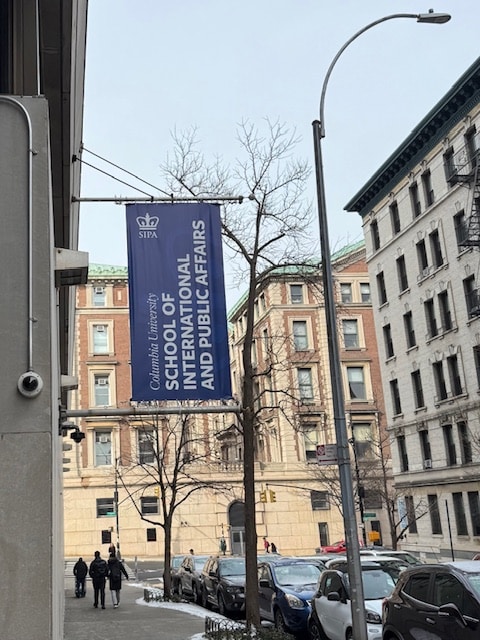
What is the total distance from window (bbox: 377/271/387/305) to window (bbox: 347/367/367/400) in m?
17.3

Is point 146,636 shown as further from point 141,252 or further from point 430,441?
point 430,441

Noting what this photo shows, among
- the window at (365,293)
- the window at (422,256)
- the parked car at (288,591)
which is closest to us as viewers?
the parked car at (288,591)

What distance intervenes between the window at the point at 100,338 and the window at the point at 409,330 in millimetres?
30622

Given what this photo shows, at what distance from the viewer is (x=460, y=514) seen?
120ft

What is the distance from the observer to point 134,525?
2270 inches

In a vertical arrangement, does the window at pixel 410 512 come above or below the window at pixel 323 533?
above

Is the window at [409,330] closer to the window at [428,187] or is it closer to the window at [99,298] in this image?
the window at [428,187]

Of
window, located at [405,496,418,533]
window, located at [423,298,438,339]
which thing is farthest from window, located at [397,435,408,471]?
window, located at [423,298,438,339]

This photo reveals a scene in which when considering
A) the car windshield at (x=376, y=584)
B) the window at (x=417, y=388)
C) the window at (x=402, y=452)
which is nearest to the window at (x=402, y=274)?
the window at (x=417, y=388)

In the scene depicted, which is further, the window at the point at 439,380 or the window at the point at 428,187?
the window at the point at 428,187

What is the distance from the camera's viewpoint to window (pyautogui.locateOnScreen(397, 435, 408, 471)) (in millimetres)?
42812

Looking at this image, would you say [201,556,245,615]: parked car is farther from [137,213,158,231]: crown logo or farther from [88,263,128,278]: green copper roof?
[88,263,128,278]: green copper roof

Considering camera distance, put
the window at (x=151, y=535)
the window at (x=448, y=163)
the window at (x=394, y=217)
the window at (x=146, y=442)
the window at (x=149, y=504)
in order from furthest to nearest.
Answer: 1. the window at (x=149, y=504)
2. the window at (x=151, y=535)
3. the window at (x=394, y=217)
4. the window at (x=448, y=163)
5. the window at (x=146, y=442)

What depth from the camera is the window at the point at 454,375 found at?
37.0m
